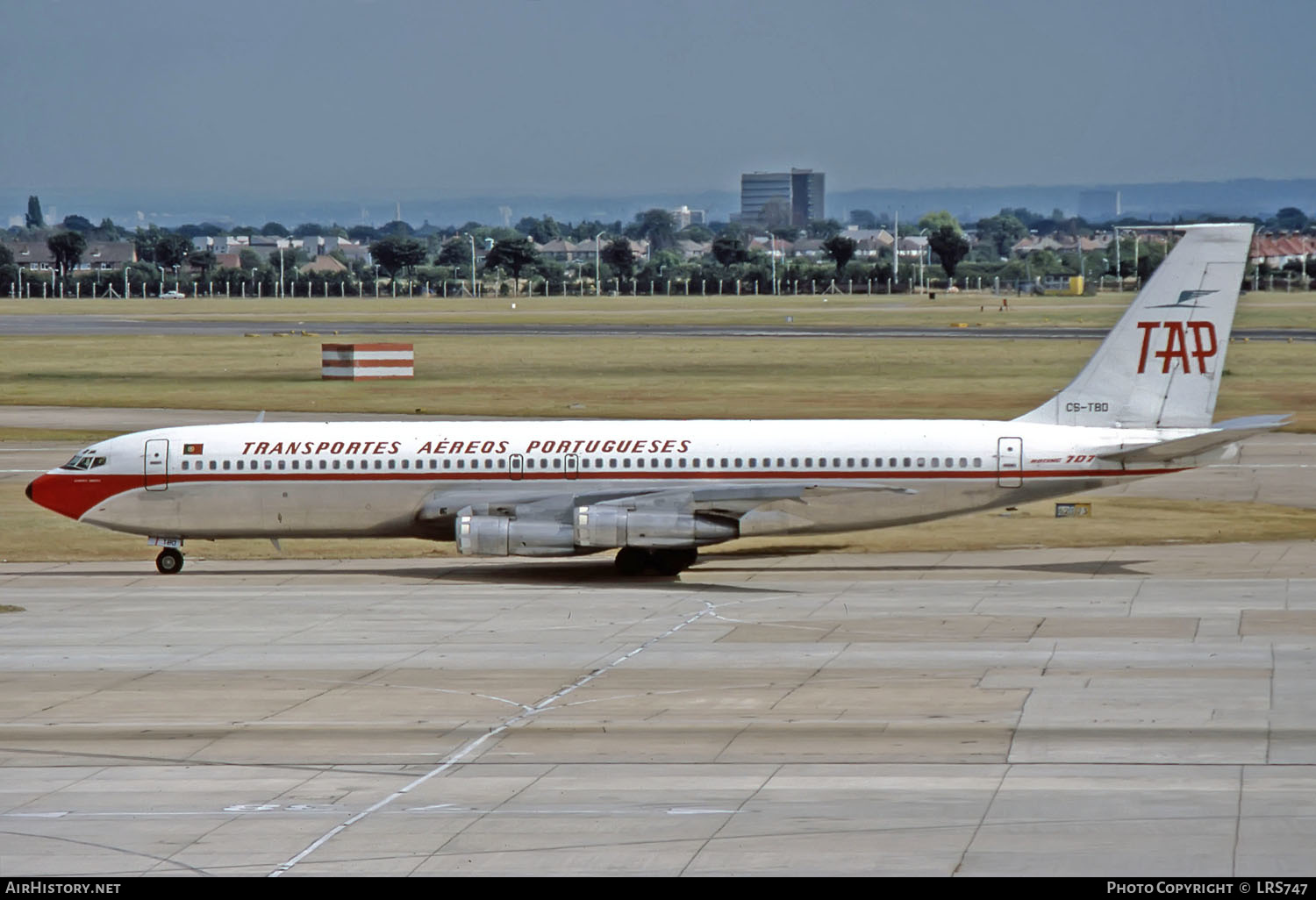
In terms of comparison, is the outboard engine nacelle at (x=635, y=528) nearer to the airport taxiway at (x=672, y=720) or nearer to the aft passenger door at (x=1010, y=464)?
the airport taxiway at (x=672, y=720)

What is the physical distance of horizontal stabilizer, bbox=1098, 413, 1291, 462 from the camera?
4134cm

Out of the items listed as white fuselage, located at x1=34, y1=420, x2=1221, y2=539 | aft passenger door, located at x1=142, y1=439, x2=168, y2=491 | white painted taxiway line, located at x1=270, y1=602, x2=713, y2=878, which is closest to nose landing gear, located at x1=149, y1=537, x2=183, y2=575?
white fuselage, located at x1=34, y1=420, x2=1221, y2=539

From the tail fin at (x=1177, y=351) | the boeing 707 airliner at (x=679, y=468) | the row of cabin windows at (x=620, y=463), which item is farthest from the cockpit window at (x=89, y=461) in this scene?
the tail fin at (x=1177, y=351)

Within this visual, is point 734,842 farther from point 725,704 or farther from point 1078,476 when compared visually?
point 1078,476

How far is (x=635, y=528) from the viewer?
4297cm

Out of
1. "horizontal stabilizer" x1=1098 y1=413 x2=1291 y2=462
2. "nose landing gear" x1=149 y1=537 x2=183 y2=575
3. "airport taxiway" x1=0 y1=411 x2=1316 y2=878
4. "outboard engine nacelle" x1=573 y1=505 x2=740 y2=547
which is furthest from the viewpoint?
"nose landing gear" x1=149 y1=537 x2=183 y2=575

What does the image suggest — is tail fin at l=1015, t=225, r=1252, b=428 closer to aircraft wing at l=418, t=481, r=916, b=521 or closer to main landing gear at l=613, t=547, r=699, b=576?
aircraft wing at l=418, t=481, r=916, b=521

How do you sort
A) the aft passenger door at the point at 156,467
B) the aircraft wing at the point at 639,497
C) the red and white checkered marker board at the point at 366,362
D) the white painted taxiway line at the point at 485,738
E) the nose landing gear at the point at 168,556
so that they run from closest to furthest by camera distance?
the white painted taxiway line at the point at 485,738 < the aircraft wing at the point at 639,497 < the aft passenger door at the point at 156,467 < the nose landing gear at the point at 168,556 < the red and white checkered marker board at the point at 366,362

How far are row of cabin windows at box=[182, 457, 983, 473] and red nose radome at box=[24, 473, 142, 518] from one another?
73.4 inches

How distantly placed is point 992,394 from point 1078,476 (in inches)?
1990

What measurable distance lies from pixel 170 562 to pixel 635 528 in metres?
12.9

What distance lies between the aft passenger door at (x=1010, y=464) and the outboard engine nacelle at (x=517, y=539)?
10692 millimetres

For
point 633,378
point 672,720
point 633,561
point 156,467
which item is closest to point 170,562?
point 156,467

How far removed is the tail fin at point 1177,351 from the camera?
145ft
